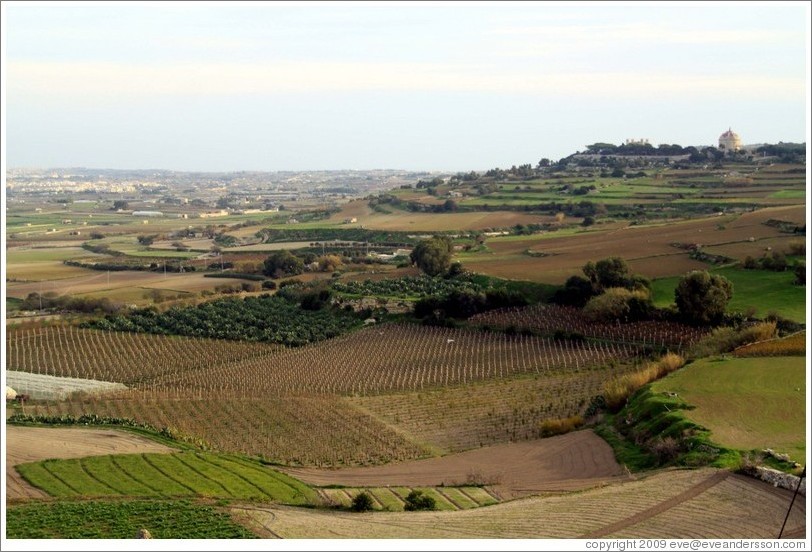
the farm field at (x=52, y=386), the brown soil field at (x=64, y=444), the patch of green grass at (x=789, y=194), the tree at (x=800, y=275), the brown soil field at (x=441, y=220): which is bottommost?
the farm field at (x=52, y=386)

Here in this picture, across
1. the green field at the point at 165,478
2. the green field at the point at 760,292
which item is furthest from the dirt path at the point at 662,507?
the green field at the point at 760,292

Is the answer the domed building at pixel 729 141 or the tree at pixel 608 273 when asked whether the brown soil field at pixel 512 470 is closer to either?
the tree at pixel 608 273

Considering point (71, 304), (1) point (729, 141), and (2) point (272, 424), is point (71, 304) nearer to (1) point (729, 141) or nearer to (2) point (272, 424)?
(2) point (272, 424)

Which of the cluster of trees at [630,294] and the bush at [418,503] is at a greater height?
the cluster of trees at [630,294]

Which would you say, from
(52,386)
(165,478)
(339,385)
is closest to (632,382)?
(339,385)

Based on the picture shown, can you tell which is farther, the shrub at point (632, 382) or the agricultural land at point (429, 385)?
the shrub at point (632, 382)
